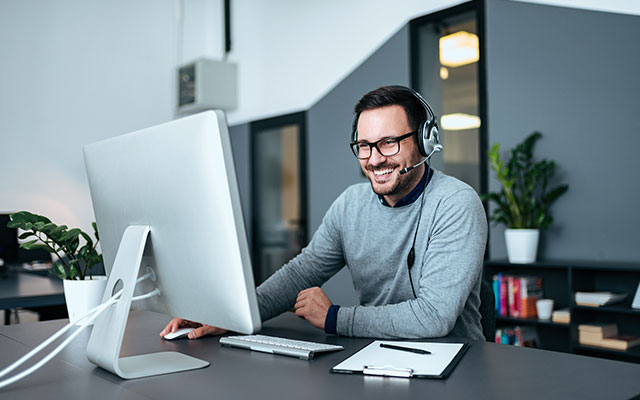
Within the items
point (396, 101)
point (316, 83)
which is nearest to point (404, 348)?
point (396, 101)

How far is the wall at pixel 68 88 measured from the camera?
212 inches

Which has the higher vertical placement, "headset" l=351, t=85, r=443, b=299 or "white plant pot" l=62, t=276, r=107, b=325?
"headset" l=351, t=85, r=443, b=299

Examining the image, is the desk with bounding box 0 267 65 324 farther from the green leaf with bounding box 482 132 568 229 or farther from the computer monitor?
the green leaf with bounding box 482 132 568 229

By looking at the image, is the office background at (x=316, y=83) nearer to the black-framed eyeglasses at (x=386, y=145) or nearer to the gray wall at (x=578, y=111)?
the gray wall at (x=578, y=111)

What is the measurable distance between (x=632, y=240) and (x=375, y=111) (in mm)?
2213

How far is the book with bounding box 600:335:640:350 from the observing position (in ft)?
9.78

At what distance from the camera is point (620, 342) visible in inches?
118

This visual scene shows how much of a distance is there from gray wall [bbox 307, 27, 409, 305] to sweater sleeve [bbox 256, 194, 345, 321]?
2.63 metres

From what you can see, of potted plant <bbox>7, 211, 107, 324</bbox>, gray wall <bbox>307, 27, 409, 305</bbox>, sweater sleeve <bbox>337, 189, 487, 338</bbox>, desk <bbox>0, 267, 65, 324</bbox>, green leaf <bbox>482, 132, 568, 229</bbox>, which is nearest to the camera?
sweater sleeve <bbox>337, 189, 487, 338</bbox>

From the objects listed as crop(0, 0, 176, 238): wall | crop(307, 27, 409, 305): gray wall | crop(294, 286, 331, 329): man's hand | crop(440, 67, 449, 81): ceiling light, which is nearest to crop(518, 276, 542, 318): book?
crop(307, 27, 409, 305): gray wall

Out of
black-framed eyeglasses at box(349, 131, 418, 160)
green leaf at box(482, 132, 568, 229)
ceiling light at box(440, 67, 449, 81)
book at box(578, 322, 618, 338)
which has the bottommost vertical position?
book at box(578, 322, 618, 338)

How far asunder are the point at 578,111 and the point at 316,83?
238 cm

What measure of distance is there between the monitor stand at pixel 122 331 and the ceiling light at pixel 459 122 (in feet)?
10.7

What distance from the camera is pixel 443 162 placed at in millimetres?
4254
